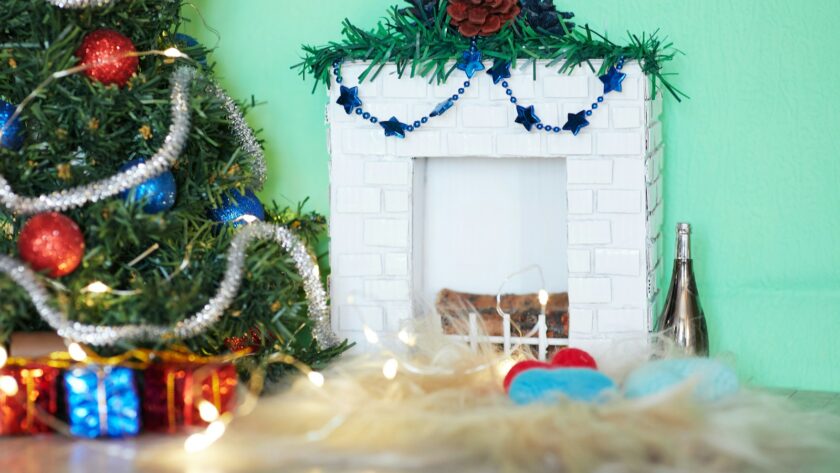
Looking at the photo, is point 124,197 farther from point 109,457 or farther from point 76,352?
point 109,457

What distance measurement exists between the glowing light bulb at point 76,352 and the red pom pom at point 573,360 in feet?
2.26

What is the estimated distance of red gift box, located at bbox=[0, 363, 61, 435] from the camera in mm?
1427

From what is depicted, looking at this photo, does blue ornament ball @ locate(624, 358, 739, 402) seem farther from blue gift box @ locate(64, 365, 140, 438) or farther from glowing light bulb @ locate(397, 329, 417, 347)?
blue gift box @ locate(64, 365, 140, 438)

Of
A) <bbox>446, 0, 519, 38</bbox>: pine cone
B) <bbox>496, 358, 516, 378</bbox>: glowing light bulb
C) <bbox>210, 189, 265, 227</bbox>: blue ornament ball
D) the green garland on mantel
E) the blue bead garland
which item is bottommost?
<bbox>496, 358, 516, 378</bbox>: glowing light bulb

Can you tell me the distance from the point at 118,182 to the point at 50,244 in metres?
0.13

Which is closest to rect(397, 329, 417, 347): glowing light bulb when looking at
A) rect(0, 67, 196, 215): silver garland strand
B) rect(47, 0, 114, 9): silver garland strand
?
rect(0, 67, 196, 215): silver garland strand

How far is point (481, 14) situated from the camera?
68.4 inches

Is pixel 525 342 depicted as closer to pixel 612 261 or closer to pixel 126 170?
pixel 612 261

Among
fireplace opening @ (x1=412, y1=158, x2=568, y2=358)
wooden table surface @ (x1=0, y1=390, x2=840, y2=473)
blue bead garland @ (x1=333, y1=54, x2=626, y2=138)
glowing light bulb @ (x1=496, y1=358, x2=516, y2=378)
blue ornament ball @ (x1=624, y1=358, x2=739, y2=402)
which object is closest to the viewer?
wooden table surface @ (x1=0, y1=390, x2=840, y2=473)

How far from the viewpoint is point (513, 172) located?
1.94m

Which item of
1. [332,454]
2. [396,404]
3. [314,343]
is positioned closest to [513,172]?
[314,343]

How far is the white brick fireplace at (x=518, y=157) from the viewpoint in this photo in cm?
176

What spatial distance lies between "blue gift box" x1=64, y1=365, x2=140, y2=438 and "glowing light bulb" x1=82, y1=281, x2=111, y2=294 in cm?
11

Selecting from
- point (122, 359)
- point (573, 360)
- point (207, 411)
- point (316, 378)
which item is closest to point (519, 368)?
point (573, 360)
